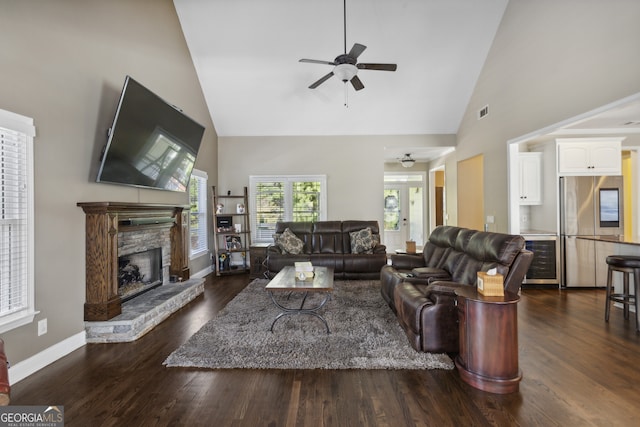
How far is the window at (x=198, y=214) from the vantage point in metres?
5.70

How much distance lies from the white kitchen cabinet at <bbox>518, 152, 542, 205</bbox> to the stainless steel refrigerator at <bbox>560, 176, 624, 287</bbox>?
46 cm

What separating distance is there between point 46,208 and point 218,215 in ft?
12.0

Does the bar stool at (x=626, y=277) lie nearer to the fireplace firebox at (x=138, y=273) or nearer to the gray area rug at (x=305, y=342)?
the gray area rug at (x=305, y=342)

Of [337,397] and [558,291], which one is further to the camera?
[558,291]

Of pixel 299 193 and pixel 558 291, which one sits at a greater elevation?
pixel 299 193

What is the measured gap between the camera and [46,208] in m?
2.57

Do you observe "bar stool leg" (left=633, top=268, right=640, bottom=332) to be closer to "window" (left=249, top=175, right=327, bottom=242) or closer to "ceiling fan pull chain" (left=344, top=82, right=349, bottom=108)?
"ceiling fan pull chain" (left=344, top=82, right=349, bottom=108)

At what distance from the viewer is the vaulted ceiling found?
15.2 feet

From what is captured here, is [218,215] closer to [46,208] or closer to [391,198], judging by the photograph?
[46,208]

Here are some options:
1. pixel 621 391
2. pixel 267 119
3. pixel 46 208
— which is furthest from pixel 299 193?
pixel 621 391

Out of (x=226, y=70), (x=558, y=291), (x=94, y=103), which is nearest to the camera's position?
(x=94, y=103)

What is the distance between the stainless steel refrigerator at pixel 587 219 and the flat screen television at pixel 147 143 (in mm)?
5875

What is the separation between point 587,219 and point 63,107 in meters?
6.79

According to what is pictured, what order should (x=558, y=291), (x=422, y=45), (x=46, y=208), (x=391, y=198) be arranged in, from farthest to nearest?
1. (x=391, y=198)
2. (x=422, y=45)
3. (x=558, y=291)
4. (x=46, y=208)
